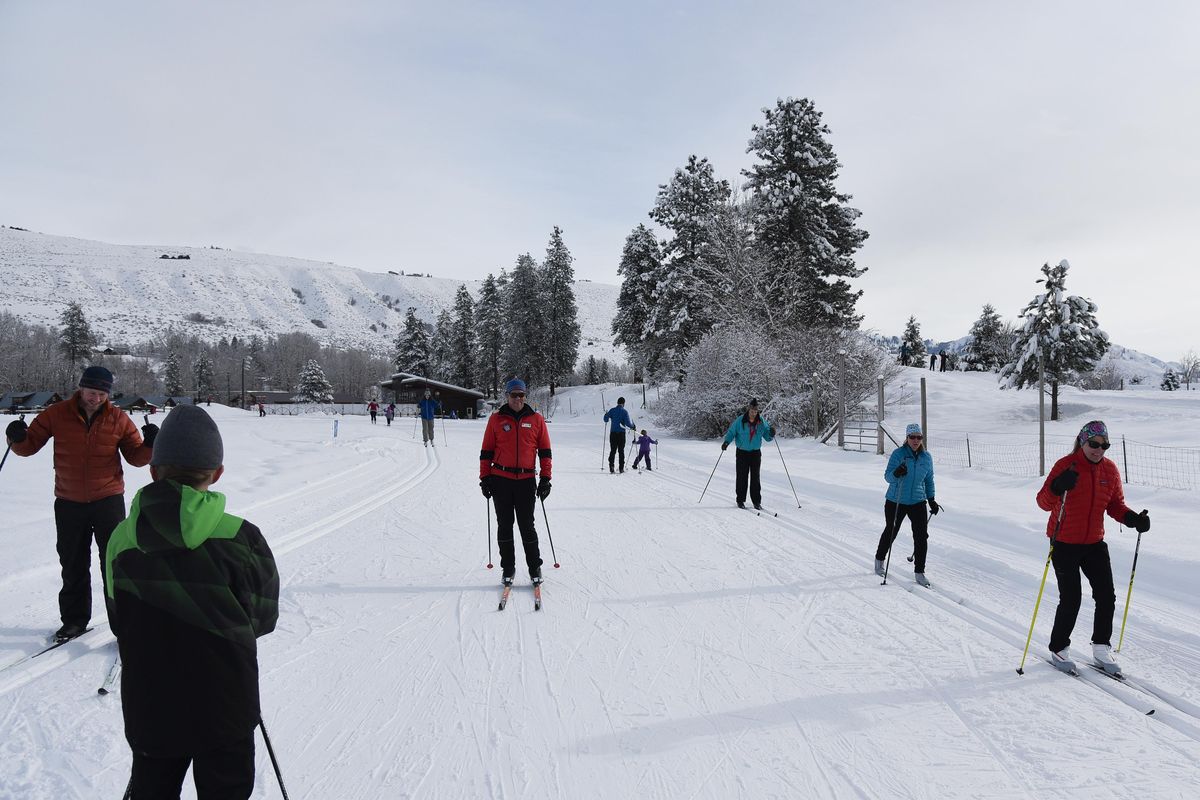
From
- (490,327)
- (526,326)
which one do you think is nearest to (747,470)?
(526,326)

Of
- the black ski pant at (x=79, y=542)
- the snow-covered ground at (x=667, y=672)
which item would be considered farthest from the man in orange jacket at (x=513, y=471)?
the black ski pant at (x=79, y=542)

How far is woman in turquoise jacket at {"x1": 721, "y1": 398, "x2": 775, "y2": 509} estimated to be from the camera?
10484 mm

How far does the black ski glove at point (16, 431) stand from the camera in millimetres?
4512

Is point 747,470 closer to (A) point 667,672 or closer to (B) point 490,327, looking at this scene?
(A) point 667,672

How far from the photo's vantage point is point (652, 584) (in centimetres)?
640

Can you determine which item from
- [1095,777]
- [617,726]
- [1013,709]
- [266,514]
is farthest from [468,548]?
[1095,777]

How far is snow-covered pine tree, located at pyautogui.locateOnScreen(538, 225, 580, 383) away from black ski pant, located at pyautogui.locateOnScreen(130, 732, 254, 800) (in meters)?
58.3

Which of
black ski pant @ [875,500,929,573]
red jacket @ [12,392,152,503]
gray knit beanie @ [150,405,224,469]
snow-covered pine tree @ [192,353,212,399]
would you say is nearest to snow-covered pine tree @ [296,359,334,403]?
snow-covered pine tree @ [192,353,212,399]

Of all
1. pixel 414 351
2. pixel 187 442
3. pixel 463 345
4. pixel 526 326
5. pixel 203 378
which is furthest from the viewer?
pixel 203 378

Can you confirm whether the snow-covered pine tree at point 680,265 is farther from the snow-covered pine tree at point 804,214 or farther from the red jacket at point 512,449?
the red jacket at point 512,449

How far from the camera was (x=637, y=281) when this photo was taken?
4812cm

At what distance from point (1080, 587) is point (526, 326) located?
187ft

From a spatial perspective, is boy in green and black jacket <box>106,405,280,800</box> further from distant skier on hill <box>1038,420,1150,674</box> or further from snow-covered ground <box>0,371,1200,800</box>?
distant skier on hill <box>1038,420,1150,674</box>

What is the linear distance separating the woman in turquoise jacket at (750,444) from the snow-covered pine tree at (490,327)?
5557cm
